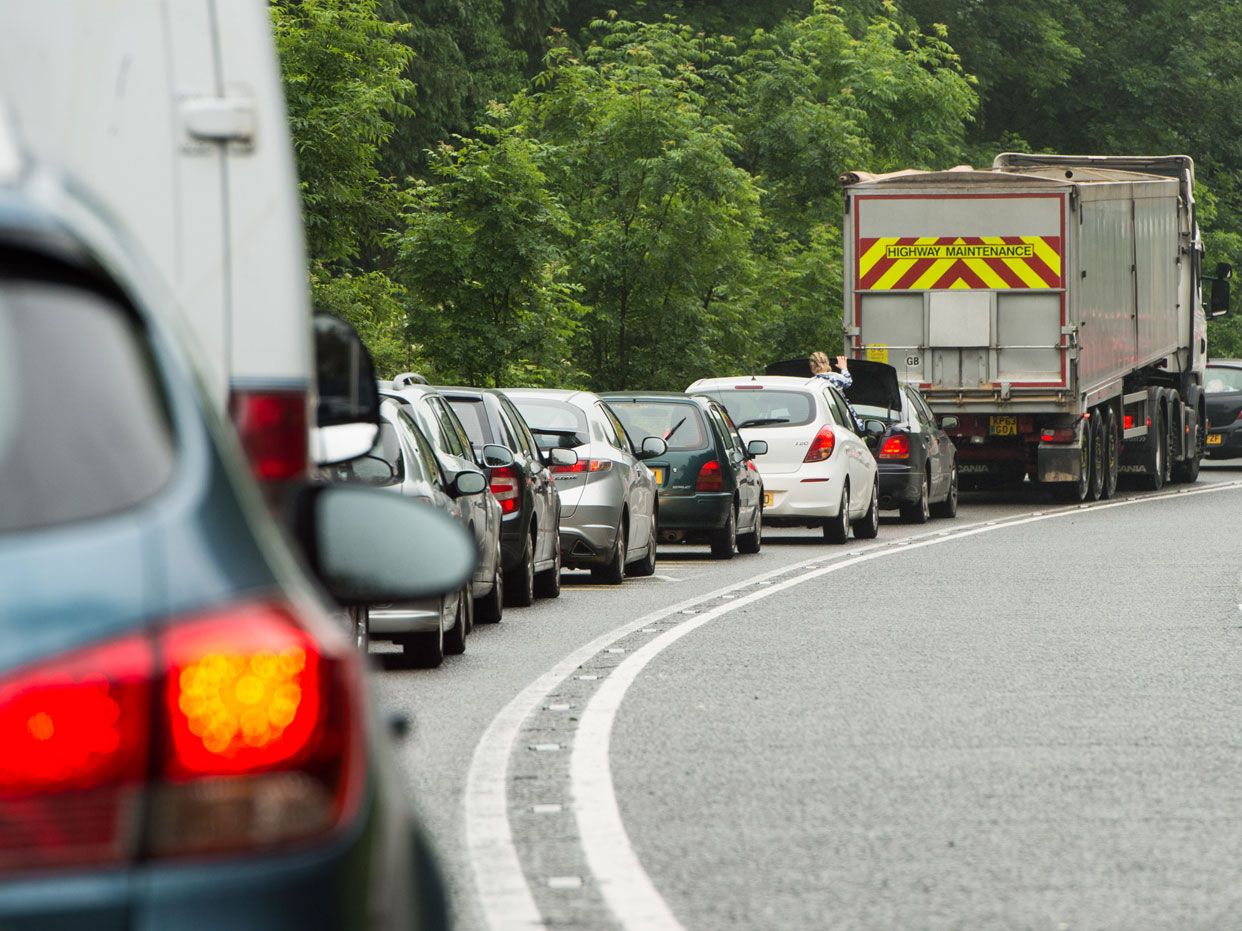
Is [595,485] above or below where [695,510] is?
above

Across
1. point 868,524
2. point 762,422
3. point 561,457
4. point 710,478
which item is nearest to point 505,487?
point 561,457

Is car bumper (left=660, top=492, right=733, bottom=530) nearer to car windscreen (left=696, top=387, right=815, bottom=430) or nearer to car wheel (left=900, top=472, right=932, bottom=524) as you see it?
car windscreen (left=696, top=387, right=815, bottom=430)

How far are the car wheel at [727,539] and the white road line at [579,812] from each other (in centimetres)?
730

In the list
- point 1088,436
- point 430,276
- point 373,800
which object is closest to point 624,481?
point 430,276

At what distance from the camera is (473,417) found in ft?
54.6

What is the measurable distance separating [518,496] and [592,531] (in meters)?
2.48

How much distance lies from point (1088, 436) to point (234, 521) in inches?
1140

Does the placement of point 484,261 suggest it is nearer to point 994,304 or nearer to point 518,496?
point 994,304

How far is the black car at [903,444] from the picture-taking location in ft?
89.0

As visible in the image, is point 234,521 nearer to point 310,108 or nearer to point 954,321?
point 310,108

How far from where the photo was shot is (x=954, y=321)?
29.6 meters

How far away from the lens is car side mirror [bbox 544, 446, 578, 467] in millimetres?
17766

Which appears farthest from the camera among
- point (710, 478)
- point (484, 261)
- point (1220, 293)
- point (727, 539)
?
point (1220, 293)

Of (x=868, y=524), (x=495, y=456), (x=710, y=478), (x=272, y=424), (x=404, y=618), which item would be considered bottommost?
(x=868, y=524)
